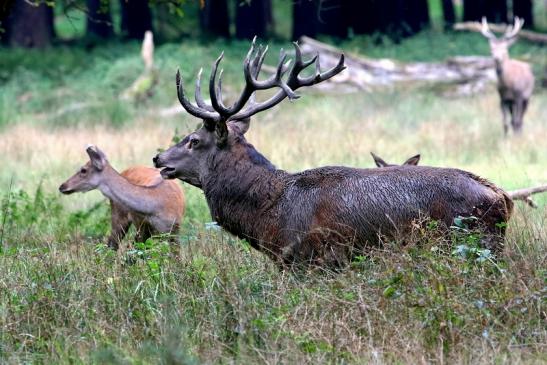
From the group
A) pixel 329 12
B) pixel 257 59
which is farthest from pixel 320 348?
pixel 329 12

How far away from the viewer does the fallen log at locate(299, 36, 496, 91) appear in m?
22.8

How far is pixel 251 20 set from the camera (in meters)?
31.8

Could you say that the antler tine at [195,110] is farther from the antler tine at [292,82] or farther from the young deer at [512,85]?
the young deer at [512,85]

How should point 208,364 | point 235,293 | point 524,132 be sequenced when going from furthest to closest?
1. point 524,132
2. point 235,293
3. point 208,364

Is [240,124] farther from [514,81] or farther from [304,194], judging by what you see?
[514,81]

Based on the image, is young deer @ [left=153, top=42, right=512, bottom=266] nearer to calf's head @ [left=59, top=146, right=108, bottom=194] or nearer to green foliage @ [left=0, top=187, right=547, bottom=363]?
green foliage @ [left=0, top=187, right=547, bottom=363]

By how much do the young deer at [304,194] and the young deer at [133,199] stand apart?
1.76 metres

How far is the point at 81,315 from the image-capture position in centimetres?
720

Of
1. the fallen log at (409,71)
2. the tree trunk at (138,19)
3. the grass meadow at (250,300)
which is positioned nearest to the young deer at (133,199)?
the grass meadow at (250,300)

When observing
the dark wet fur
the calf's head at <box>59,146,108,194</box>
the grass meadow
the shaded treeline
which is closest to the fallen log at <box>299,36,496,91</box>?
the shaded treeline

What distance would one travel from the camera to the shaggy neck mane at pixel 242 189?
27.9ft

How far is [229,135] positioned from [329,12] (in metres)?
23.8

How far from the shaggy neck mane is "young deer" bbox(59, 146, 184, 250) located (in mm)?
1855

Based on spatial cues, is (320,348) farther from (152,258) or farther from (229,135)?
(229,135)
